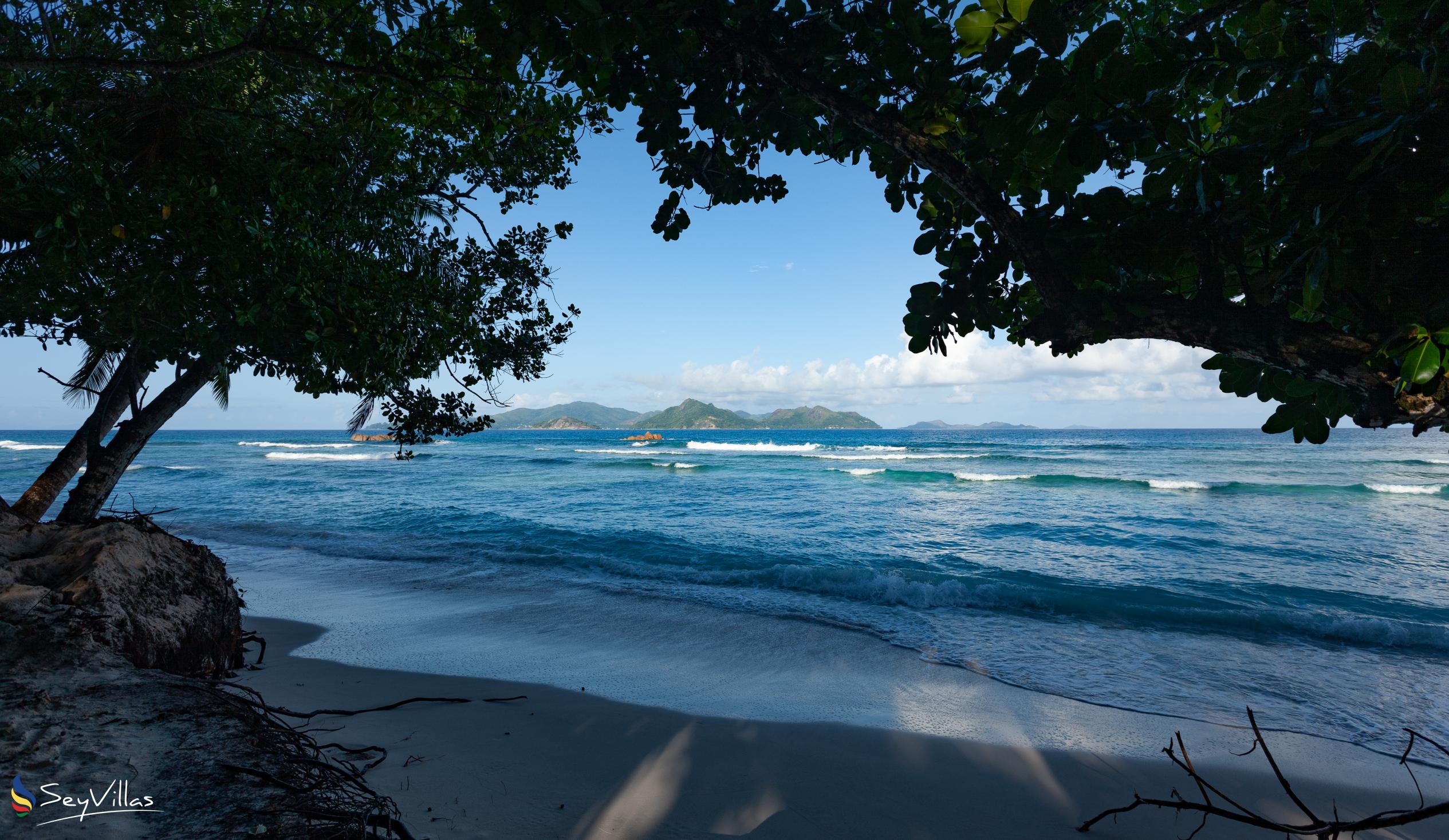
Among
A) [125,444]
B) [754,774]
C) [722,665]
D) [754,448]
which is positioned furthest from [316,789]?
[754,448]

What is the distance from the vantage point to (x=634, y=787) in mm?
3473

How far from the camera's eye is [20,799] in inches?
84.6

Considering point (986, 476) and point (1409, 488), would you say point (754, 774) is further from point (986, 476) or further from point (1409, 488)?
point (1409, 488)

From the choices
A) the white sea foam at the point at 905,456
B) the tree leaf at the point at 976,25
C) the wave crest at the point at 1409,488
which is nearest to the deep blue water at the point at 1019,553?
the wave crest at the point at 1409,488

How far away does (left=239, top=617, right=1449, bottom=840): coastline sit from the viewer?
3.19m

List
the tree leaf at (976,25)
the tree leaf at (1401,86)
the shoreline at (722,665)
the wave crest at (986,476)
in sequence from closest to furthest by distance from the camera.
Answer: the tree leaf at (1401,86) → the tree leaf at (976,25) → the shoreline at (722,665) → the wave crest at (986,476)

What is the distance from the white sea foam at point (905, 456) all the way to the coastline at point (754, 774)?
3438 cm

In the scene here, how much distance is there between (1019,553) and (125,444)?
13.4 meters

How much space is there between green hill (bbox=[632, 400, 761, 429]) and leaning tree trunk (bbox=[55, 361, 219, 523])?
511 feet

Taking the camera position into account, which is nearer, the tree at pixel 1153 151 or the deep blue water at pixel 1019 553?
the tree at pixel 1153 151

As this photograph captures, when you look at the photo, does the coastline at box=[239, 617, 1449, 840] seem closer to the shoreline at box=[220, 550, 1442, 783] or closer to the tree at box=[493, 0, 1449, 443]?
the shoreline at box=[220, 550, 1442, 783]

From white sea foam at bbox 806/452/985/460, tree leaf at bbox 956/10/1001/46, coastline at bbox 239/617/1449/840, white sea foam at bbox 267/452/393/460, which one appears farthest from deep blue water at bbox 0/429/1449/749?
white sea foam at bbox 267/452/393/460

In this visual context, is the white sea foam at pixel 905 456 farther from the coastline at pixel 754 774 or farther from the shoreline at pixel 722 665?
the coastline at pixel 754 774
